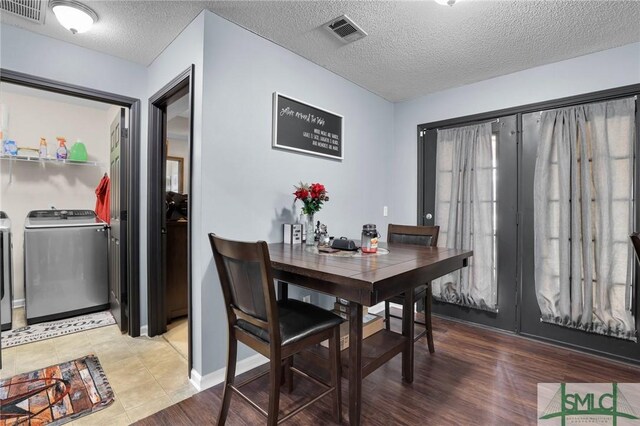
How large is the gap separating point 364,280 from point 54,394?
2.08 metres

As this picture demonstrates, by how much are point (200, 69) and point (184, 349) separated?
2139mm

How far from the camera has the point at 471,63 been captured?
2.71 meters

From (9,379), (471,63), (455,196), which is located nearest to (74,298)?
(9,379)

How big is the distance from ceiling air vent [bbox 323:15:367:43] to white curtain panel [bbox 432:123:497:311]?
60.2 inches

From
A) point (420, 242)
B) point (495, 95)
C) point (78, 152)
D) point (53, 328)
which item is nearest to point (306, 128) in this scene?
point (420, 242)

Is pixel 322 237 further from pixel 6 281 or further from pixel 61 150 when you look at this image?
pixel 61 150

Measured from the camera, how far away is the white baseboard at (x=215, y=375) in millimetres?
1966

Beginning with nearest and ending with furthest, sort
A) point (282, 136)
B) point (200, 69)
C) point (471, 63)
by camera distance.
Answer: point (200, 69) < point (282, 136) < point (471, 63)

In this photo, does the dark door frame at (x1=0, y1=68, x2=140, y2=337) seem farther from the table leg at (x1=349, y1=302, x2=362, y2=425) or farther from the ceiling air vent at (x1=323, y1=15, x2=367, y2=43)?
the table leg at (x1=349, y1=302, x2=362, y2=425)

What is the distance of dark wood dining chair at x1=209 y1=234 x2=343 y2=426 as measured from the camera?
1.34 metres

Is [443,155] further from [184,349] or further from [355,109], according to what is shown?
[184,349]

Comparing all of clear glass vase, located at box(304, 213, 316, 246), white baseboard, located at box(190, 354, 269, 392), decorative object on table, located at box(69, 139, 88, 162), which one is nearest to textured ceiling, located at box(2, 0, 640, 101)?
clear glass vase, located at box(304, 213, 316, 246)

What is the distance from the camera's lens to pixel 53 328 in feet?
9.43

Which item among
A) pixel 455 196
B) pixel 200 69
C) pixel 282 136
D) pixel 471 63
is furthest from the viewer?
pixel 455 196
